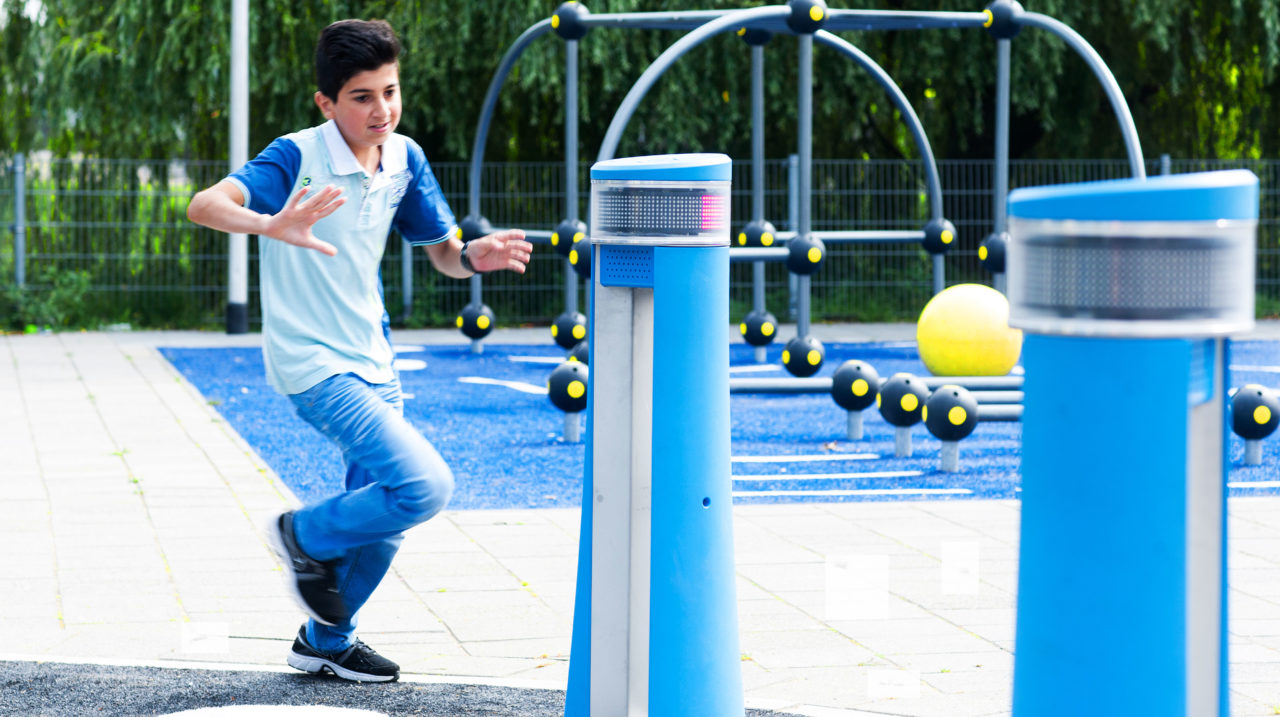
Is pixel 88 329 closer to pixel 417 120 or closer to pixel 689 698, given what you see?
pixel 417 120

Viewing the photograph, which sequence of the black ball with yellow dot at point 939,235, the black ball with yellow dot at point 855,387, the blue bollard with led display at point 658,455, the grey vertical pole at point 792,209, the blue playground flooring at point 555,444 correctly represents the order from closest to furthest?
1. the blue bollard with led display at point 658,455
2. the blue playground flooring at point 555,444
3. the black ball with yellow dot at point 855,387
4. the black ball with yellow dot at point 939,235
5. the grey vertical pole at point 792,209

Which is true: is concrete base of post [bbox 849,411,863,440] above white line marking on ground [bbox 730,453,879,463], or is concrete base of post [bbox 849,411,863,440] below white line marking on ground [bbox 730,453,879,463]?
above

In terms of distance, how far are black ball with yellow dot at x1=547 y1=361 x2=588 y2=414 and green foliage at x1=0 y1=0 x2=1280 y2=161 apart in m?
7.28

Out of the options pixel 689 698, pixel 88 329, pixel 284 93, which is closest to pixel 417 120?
pixel 284 93

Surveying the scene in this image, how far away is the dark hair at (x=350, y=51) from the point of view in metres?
3.96

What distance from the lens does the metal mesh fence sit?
1596cm

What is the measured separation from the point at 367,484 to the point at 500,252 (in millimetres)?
678

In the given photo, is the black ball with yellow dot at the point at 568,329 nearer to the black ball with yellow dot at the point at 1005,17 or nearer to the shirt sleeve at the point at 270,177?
the black ball with yellow dot at the point at 1005,17

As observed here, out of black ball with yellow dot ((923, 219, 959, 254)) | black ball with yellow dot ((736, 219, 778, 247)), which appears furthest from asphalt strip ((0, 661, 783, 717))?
black ball with yellow dot ((923, 219, 959, 254))

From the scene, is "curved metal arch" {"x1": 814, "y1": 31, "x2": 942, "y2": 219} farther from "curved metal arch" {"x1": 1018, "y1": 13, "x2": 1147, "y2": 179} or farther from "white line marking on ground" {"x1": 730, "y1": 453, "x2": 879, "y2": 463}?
"white line marking on ground" {"x1": 730, "y1": 453, "x2": 879, "y2": 463}

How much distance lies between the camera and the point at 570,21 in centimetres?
1165

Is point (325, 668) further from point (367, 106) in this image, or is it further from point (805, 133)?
point (805, 133)

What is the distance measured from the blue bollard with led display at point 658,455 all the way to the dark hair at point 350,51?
0.78 m

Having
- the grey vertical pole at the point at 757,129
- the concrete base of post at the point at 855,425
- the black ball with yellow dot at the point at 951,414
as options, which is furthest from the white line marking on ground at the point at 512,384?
the black ball with yellow dot at the point at 951,414
